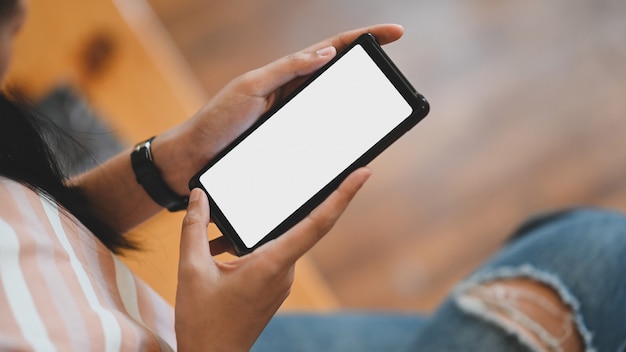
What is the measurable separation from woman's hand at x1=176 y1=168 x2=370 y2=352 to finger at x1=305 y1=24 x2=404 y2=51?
14cm

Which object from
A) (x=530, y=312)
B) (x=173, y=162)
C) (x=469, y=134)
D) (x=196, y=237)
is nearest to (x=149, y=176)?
(x=173, y=162)

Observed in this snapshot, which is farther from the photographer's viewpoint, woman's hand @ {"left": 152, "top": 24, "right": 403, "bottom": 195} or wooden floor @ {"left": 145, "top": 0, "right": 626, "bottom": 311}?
wooden floor @ {"left": 145, "top": 0, "right": 626, "bottom": 311}

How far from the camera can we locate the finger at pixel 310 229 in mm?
430

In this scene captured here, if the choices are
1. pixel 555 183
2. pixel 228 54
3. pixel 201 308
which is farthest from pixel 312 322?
pixel 228 54

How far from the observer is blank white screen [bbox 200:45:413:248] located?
1.69 feet

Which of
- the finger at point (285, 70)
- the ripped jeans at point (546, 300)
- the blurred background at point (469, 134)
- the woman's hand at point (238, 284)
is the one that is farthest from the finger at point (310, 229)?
the blurred background at point (469, 134)

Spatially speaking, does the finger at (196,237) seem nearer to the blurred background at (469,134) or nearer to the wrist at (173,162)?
the wrist at (173,162)

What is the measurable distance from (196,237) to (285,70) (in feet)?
0.54

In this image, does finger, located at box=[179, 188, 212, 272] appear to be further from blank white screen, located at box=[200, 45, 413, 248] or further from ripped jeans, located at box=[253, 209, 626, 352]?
ripped jeans, located at box=[253, 209, 626, 352]

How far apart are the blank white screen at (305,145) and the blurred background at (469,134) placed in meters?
0.68

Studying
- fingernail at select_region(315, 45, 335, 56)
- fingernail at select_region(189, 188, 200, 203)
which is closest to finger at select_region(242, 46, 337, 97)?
fingernail at select_region(315, 45, 335, 56)

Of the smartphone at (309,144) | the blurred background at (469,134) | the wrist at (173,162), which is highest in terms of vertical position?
the wrist at (173,162)

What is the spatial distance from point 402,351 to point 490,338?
133mm

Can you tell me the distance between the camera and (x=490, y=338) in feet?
2.00
